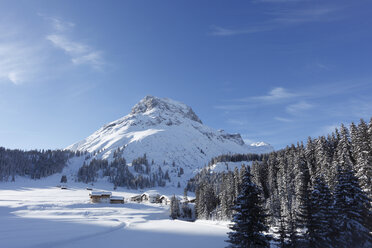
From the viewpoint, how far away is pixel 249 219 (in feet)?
69.5

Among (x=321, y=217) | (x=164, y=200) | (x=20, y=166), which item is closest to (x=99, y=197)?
(x=164, y=200)

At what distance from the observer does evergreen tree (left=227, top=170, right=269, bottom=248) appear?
20906mm

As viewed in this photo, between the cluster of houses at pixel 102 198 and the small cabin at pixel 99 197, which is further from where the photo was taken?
the cluster of houses at pixel 102 198

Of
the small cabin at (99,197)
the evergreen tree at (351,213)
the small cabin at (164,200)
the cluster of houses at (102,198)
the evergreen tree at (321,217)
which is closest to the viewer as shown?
the evergreen tree at (321,217)

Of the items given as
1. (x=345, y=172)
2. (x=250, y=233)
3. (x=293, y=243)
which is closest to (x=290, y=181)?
(x=345, y=172)

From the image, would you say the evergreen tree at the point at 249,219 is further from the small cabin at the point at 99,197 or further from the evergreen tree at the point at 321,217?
the small cabin at the point at 99,197

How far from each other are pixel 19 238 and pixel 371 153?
202 feet

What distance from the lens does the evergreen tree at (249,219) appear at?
68.6ft

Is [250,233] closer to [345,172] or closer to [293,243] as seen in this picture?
[293,243]

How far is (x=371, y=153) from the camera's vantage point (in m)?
47.8

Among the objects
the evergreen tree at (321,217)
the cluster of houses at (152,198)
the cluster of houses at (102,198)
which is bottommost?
the cluster of houses at (152,198)

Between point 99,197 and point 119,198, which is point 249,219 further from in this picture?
point 119,198

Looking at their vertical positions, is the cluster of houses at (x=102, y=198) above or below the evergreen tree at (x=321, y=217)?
below

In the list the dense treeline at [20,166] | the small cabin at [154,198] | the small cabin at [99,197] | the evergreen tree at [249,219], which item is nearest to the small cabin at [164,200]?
the small cabin at [154,198]
